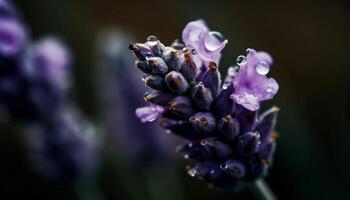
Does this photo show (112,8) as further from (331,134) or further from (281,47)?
(331,134)

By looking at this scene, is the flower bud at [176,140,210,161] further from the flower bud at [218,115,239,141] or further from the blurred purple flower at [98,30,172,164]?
the blurred purple flower at [98,30,172,164]

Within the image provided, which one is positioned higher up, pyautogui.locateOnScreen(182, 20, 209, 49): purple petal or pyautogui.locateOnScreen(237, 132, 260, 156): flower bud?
pyautogui.locateOnScreen(182, 20, 209, 49): purple petal

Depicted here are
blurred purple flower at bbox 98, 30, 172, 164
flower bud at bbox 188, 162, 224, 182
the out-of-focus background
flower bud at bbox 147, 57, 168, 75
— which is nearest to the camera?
flower bud at bbox 147, 57, 168, 75

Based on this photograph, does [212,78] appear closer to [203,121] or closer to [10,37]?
[203,121]

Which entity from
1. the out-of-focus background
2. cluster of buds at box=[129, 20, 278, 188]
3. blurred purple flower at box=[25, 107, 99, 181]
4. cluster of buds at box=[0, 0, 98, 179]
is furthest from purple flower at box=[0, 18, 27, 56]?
cluster of buds at box=[129, 20, 278, 188]

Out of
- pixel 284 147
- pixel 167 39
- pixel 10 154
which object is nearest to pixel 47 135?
pixel 284 147

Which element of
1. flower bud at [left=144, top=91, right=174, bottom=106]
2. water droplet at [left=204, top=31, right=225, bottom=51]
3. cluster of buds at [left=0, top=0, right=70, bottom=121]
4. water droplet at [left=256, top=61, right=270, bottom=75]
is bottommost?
flower bud at [left=144, top=91, right=174, bottom=106]
